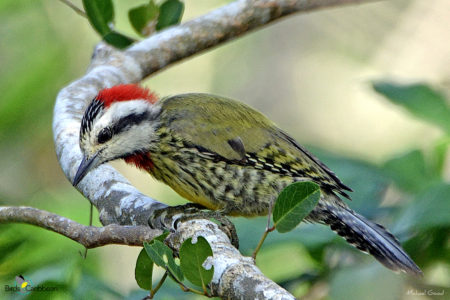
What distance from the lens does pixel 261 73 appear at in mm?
9070

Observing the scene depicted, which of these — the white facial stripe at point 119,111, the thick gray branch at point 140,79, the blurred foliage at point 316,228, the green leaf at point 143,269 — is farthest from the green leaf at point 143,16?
the green leaf at point 143,269

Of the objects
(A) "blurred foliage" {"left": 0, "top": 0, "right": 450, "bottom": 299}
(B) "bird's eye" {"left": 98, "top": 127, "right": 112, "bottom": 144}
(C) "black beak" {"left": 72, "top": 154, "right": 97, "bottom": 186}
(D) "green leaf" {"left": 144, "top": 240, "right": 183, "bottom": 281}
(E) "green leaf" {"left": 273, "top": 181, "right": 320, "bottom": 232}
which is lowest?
(A) "blurred foliage" {"left": 0, "top": 0, "right": 450, "bottom": 299}

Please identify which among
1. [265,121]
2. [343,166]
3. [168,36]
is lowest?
[343,166]

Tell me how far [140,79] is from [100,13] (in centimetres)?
48

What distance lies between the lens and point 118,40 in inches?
150

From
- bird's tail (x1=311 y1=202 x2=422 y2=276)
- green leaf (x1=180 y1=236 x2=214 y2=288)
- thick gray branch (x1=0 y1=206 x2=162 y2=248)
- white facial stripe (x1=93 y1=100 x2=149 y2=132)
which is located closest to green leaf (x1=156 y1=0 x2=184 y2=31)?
white facial stripe (x1=93 y1=100 x2=149 y2=132)

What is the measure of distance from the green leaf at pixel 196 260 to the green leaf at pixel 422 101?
2262 mm

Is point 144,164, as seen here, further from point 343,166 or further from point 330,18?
point 330,18

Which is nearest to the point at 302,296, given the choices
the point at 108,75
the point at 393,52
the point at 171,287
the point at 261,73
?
the point at 171,287

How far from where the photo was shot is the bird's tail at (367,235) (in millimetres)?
3305

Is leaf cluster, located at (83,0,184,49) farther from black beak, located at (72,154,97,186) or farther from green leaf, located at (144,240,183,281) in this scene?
green leaf, located at (144,240,183,281)

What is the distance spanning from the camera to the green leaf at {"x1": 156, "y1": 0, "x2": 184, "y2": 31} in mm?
4059

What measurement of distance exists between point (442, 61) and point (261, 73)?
2664 mm

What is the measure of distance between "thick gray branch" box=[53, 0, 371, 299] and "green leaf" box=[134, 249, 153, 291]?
24 cm
